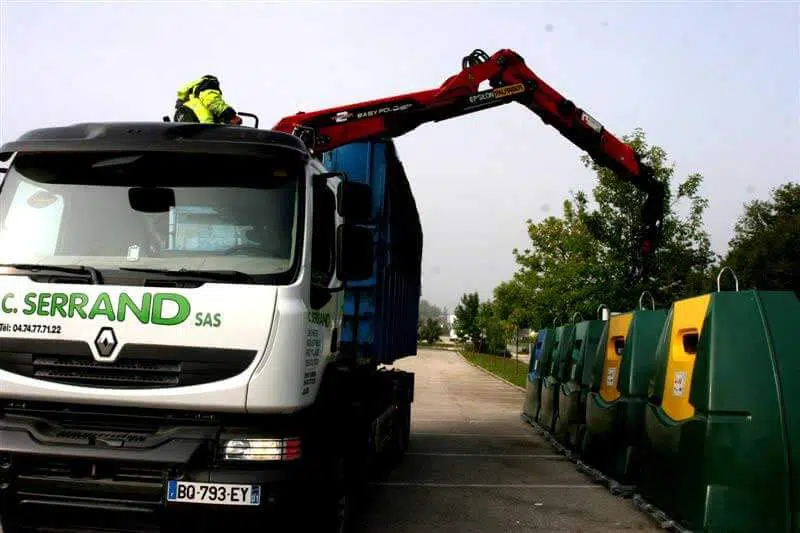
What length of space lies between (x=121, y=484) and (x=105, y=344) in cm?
77

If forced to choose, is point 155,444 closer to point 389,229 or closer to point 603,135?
point 389,229

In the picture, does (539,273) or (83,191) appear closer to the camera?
(83,191)

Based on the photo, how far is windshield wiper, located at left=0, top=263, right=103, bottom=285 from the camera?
15.3ft

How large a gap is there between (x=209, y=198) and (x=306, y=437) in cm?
152

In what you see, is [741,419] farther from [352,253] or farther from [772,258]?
[772,258]

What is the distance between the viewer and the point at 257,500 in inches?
177

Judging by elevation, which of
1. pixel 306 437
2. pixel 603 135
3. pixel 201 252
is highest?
pixel 603 135

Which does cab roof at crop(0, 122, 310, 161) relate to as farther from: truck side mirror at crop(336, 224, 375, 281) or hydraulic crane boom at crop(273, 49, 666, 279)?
hydraulic crane boom at crop(273, 49, 666, 279)

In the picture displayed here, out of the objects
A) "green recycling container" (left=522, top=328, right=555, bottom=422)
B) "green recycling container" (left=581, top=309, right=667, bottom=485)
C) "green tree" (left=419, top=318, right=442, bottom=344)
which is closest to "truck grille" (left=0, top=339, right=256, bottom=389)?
"green recycling container" (left=581, top=309, right=667, bottom=485)

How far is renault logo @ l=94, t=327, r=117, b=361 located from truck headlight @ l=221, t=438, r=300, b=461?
0.81m

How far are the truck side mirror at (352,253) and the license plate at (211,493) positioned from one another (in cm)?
148

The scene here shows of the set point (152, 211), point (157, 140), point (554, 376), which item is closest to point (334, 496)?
point (152, 211)

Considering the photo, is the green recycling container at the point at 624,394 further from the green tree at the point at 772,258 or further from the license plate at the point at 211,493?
the green tree at the point at 772,258

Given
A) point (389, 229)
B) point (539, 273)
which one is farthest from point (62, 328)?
point (539, 273)
